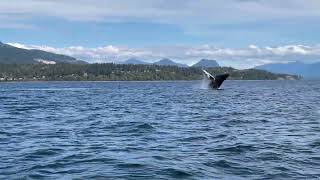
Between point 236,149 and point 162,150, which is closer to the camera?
point 162,150

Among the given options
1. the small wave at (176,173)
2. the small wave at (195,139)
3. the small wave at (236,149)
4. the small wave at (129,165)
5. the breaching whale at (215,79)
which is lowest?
the small wave at (176,173)

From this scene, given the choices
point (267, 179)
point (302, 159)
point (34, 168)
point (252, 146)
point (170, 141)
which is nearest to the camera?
point (267, 179)

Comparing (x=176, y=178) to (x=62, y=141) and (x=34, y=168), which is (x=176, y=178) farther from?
(x=62, y=141)

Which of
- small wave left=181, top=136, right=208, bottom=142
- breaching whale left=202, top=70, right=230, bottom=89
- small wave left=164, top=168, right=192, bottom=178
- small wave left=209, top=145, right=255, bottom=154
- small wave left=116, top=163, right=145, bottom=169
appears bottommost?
small wave left=164, top=168, right=192, bottom=178

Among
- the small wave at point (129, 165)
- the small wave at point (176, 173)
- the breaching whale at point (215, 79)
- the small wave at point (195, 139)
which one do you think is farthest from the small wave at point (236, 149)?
the breaching whale at point (215, 79)

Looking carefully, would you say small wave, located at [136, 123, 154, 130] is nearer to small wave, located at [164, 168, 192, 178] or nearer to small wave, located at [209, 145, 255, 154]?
small wave, located at [209, 145, 255, 154]

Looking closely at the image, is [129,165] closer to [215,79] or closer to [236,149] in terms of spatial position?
[236,149]

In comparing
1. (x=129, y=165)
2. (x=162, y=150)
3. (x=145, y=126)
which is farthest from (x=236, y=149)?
(x=145, y=126)

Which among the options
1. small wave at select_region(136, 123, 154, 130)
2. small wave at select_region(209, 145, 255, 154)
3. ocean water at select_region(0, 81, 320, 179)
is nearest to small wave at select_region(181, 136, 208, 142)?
ocean water at select_region(0, 81, 320, 179)

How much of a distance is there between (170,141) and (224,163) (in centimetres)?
747

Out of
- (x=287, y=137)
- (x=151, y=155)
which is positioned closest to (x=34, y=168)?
(x=151, y=155)

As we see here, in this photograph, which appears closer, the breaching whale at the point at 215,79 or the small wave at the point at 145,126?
the small wave at the point at 145,126

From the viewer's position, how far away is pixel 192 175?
72.1 feet

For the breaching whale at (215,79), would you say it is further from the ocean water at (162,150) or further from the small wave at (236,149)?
the small wave at (236,149)
